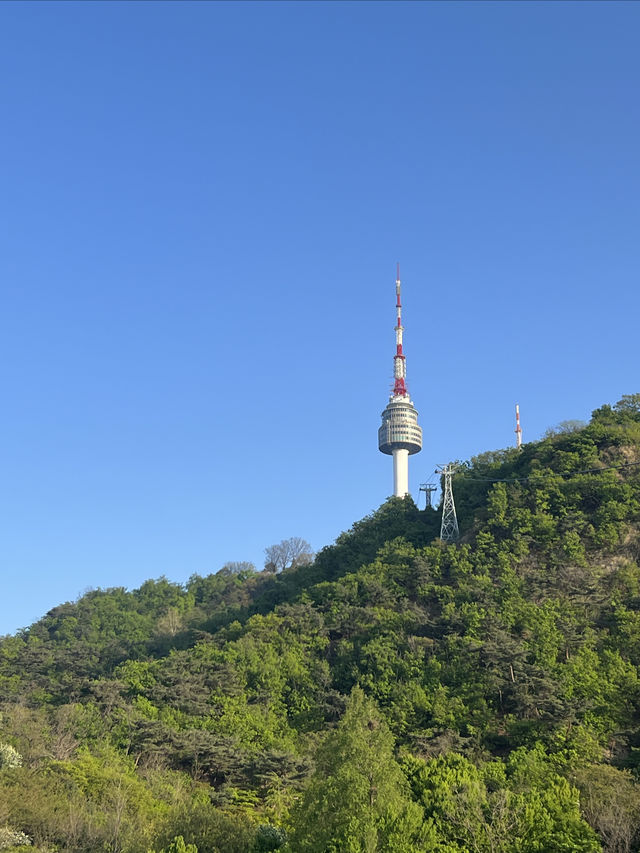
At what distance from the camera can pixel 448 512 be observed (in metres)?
86.3

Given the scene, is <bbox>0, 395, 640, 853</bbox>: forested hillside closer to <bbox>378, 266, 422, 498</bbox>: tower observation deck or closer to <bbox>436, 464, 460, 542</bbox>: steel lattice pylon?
<bbox>436, 464, 460, 542</bbox>: steel lattice pylon

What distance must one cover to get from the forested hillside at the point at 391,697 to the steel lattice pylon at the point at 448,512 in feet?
3.37

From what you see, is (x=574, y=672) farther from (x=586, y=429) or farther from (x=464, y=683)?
(x=586, y=429)

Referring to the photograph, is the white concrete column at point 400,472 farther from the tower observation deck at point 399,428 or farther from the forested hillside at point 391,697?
the forested hillside at point 391,697

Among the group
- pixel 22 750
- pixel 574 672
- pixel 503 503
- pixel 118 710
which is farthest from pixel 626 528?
pixel 22 750

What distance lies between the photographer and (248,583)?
378ft

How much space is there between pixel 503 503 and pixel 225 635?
2651cm

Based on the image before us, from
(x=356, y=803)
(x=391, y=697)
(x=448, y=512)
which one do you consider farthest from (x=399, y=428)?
(x=356, y=803)

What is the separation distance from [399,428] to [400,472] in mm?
5267

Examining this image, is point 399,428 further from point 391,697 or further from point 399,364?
point 391,697

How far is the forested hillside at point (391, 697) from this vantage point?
30.5 m

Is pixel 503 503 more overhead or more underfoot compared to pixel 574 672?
more overhead

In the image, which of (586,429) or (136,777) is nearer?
(136,777)

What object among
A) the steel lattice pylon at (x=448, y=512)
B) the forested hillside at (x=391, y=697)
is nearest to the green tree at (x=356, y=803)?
the forested hillside at (x=391, y=697)
